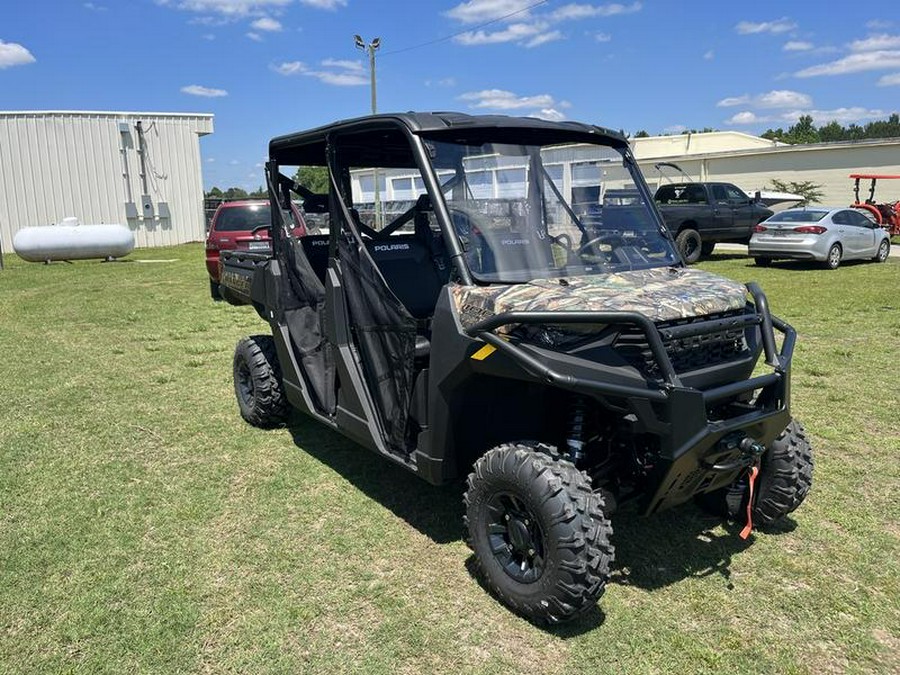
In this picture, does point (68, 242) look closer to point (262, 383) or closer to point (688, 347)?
point (262, 383)

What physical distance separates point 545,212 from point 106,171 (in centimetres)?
2616

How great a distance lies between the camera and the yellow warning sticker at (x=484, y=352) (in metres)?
3.05

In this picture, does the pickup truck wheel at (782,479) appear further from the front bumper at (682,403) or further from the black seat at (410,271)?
the black seat at (410,271)

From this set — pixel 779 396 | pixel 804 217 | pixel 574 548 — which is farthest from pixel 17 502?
pixel 804 217

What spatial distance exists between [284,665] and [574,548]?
126 cm

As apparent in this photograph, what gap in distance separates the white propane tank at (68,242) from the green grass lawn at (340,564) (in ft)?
51.8

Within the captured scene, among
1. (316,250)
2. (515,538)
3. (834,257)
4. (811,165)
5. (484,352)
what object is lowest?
(515,538)

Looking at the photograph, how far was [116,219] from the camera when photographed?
2594cm

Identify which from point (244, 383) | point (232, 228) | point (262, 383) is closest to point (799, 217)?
point (232, 228)

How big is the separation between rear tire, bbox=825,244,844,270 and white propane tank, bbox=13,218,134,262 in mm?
18879

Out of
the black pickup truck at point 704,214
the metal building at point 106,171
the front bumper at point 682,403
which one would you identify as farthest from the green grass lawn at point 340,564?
the metal building at point 106,171

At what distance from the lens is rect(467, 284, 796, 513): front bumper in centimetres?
277

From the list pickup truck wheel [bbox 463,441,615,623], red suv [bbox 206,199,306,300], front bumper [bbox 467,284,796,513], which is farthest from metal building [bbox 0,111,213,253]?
front bumper [bbox 467,284,796,513]

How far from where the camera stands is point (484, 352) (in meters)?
3.08
